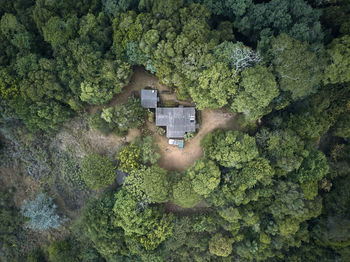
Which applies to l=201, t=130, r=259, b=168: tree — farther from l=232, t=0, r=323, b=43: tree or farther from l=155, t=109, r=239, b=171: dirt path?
l=232, t=0, r=323, b=43: tree

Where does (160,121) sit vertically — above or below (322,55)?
below

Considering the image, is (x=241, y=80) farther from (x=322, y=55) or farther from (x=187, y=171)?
(x=187, y=171)

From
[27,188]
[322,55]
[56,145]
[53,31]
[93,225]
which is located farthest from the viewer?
[27,188]

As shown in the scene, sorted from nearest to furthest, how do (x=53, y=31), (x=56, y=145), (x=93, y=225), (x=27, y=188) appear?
1. (x=53, y=31)
2. (x=93, y=225)
3. (x=56, y=145)
4. (x=27, y=188)

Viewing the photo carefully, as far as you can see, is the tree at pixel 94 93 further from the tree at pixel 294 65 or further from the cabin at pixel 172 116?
the tree at pixel 294 65

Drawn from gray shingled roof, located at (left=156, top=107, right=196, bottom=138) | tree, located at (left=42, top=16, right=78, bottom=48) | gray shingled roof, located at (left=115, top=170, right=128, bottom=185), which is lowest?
gray shingled roof, located at (left=115, top=170, right=128, bottom=185)

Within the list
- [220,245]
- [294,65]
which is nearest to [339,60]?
[294,65]

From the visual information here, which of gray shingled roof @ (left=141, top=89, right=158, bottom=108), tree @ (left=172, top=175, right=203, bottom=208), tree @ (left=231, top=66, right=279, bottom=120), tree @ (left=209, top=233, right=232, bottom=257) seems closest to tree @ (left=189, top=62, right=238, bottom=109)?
tree @ (left=231, top=66, right=279, bottom=120)

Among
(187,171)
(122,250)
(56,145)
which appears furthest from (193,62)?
(122,250)

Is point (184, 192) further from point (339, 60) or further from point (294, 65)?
point (339, 60)
